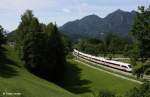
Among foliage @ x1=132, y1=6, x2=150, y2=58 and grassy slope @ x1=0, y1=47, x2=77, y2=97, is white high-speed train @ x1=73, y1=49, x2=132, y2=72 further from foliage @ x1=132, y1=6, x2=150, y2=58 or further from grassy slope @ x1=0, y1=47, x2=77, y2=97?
foliage @ x1=132, y1=6, x2=150, y2=58

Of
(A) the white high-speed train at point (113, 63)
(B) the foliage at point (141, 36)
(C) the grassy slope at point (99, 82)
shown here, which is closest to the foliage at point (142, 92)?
(B) the foliage at point (141, 36)

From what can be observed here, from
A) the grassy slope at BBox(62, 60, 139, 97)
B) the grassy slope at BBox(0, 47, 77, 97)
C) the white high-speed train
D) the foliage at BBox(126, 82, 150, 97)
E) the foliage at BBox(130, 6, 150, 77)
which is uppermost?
the foliage at BBox(130, 6, 150, 77)

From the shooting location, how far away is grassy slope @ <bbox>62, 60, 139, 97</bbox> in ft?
244

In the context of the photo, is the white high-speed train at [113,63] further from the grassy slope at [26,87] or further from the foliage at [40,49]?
the grassy slope at [26,87]

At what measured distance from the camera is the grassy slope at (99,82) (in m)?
74.4

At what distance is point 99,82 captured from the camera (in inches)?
3374

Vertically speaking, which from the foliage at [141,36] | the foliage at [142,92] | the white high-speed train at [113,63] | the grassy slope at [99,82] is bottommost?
the grassy slope at [99,82]

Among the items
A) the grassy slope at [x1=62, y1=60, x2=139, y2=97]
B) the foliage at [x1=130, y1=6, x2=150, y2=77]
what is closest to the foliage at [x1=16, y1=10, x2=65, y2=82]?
the grassy slope at [x1=62, y1=60, x2=139, y2=97]

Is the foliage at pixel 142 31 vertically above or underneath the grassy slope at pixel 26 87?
above

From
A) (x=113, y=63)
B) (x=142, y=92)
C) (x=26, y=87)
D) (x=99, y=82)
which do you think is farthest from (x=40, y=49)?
(x=142, y=92)

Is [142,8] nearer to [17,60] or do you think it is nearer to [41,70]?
[41,70]

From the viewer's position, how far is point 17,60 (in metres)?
88.6

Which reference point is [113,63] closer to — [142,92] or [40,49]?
[40,49]

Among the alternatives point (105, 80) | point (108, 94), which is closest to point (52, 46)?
point (105, 80)
